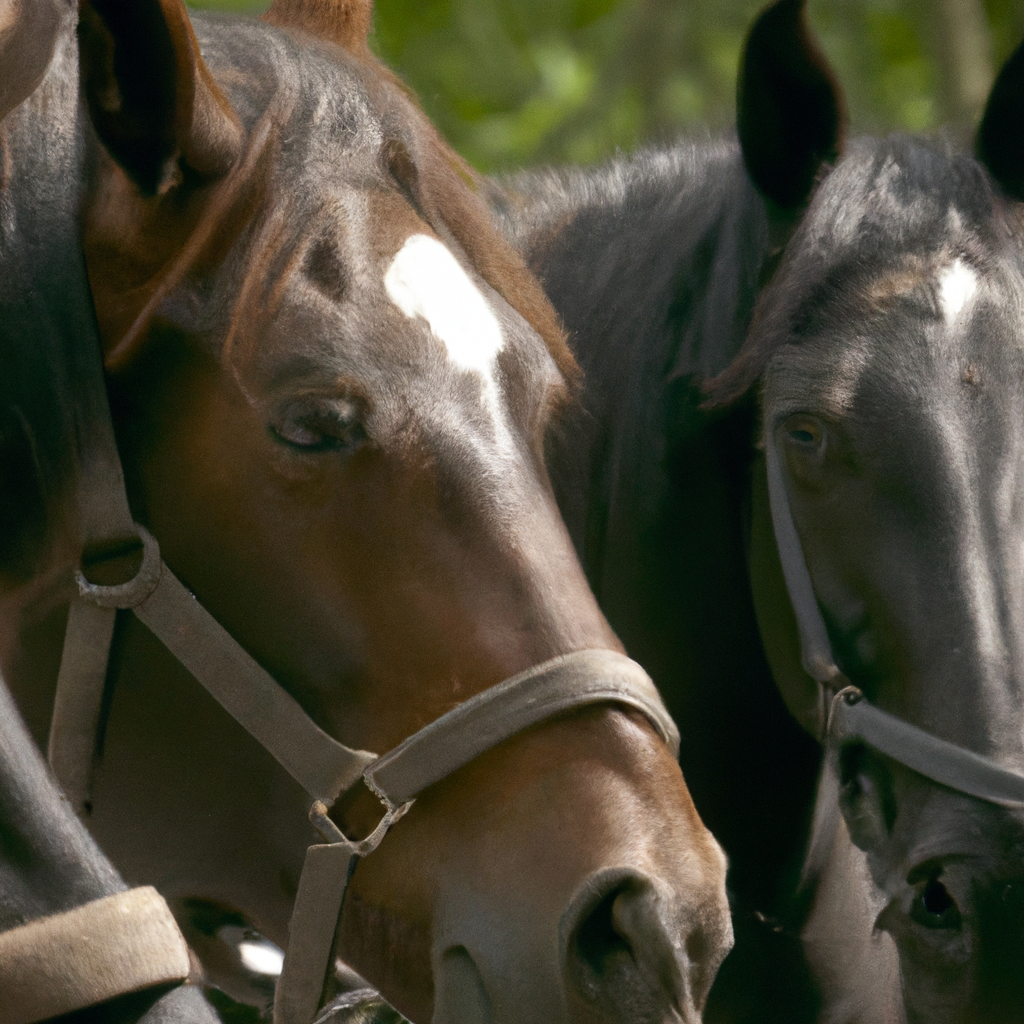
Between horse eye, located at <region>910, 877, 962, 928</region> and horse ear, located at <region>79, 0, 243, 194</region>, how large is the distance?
4.28ft

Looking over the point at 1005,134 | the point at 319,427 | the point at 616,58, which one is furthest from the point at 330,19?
the point at 616,58

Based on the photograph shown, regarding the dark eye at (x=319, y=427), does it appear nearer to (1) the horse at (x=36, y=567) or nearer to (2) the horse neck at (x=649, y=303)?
(1) the horse at (x=36, y=567)

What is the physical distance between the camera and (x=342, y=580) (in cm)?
147

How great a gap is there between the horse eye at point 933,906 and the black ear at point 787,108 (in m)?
1.07

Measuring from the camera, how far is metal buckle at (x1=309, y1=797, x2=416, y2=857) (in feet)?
4.69

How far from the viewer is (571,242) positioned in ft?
8.59

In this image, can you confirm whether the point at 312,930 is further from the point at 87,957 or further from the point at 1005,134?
the point at 1005,134

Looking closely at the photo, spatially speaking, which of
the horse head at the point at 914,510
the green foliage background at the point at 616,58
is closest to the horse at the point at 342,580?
the horse head at the point at 914,510

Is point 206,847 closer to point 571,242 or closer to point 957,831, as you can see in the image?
point 957,831

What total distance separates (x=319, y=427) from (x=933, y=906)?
3.48 feet

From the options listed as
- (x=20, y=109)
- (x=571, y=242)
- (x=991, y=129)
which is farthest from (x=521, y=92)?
(x=20, y=109)

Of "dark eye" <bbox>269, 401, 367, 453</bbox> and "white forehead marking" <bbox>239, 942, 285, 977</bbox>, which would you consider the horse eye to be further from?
"white forehead marking" <bbox>239, 942, 285, 977</bbox>

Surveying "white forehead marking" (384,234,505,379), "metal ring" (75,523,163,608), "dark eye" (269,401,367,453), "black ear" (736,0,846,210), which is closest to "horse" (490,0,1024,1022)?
"black ear" (736,0,846,210)

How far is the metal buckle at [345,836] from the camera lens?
1.43 m
